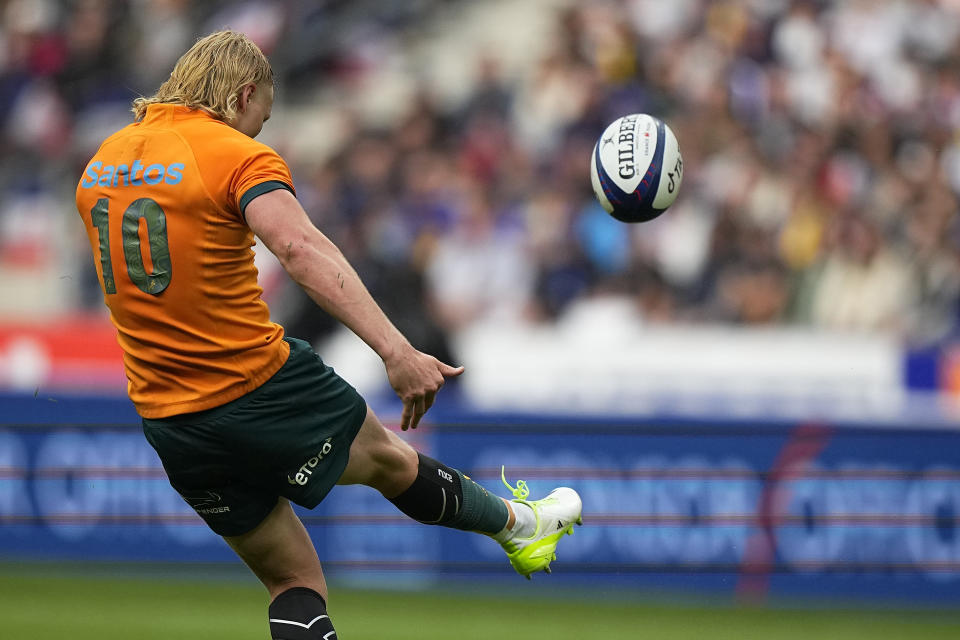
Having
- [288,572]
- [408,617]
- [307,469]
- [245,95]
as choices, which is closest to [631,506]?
[408,617]

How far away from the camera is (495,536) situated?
5.57 m

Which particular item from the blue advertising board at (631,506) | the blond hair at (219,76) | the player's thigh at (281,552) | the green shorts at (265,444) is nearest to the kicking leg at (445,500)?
the green shorts at (265,444)

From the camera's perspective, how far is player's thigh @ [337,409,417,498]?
5.13m

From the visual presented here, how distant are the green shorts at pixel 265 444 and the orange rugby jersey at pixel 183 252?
0.06 m

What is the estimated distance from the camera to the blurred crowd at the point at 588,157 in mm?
12859

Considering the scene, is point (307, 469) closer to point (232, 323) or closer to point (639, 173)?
point (232, 323)

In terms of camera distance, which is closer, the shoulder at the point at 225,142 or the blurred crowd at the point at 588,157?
the shoulder at the point at 225,142

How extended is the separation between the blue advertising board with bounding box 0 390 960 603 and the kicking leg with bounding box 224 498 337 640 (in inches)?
177

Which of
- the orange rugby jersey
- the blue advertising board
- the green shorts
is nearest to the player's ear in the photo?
the orange rugby jersey

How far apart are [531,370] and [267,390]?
756 centimetres

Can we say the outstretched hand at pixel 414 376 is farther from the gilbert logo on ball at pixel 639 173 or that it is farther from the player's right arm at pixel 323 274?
the gilbert logo on ball at pixel 639 173

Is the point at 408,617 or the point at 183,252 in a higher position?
the point at 183,252

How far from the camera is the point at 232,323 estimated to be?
479cm

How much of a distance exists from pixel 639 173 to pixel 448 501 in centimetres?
197
